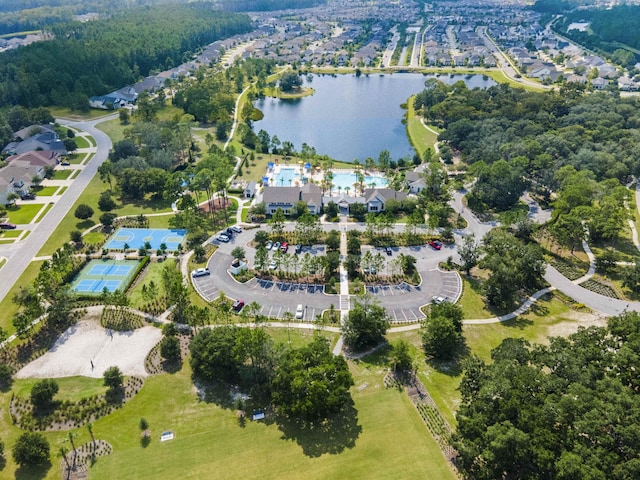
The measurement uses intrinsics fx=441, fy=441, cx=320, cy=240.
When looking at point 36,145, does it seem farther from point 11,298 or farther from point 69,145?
point 11,298

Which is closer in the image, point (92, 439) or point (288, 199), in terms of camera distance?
point (92, 439)

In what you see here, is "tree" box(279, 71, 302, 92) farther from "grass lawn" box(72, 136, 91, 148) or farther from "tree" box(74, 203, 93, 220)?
"tree" box(74, 203, 93, 220)

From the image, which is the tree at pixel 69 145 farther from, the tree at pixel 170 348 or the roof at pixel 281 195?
the tree at pixel 170 348

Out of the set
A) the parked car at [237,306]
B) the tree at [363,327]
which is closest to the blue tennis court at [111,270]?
the parked car at [237,306]

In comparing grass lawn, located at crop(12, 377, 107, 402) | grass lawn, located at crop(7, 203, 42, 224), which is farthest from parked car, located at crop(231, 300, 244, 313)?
grass lawn, located at crop(7, 203, 42, 224)

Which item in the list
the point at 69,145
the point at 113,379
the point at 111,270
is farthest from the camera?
the point at 69,145

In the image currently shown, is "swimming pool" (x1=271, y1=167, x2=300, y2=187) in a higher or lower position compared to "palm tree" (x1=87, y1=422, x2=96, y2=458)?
lower

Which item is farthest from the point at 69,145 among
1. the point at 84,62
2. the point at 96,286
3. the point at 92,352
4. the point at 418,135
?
the point at 418,135
